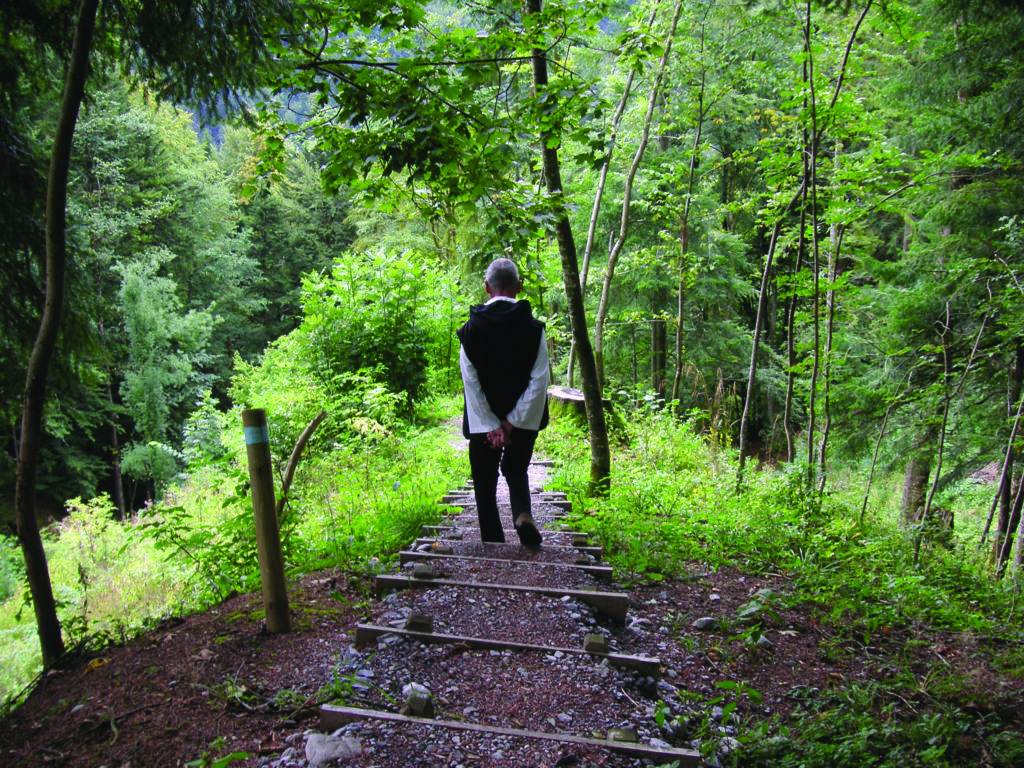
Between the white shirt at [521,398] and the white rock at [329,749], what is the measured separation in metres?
2.49

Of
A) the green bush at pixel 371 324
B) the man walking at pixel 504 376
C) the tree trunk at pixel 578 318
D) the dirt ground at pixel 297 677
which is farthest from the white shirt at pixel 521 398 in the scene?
the green bush at pixel 371 324

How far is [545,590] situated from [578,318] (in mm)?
3140

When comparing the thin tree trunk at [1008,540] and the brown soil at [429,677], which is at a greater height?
the brown soil at [429,677]

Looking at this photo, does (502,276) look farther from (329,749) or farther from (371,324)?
(371,324)

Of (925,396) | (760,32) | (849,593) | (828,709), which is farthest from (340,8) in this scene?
(760,32)

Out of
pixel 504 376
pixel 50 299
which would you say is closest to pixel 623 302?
pixel 504 376

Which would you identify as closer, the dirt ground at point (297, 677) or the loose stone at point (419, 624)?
the dirt ground at point (297, 677)

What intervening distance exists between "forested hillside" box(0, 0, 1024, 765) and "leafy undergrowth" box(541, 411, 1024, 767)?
3 centimetres

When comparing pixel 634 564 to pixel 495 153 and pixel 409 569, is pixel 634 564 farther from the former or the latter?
pixel 495 153

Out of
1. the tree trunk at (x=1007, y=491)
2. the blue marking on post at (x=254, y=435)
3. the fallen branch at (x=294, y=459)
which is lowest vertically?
the tree trunk at (x=1007, y=491)

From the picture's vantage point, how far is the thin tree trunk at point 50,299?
9.89 feet

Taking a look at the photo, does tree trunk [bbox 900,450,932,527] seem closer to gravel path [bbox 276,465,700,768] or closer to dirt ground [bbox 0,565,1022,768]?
dirt ground [bbox 0,565,1022,768]

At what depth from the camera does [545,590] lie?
3834mm

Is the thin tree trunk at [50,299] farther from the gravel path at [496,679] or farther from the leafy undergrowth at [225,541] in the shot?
the gravel path at [496,679]
